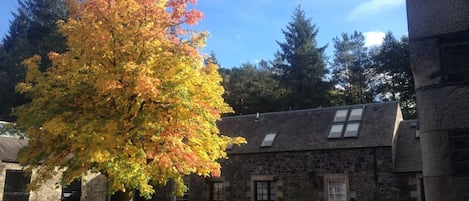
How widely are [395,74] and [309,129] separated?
20.2 metres

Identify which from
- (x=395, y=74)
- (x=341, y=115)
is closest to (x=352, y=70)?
(x=395, y=74)

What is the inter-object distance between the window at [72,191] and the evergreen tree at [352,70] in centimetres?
2549

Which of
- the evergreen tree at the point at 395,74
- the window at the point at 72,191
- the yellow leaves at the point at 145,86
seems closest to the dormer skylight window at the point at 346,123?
the window at the point at 72,191

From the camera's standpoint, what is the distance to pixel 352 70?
4278 centimetres

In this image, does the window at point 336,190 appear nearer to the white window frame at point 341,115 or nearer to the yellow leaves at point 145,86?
the white window frame at point 341,115

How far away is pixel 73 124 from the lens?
9.65m

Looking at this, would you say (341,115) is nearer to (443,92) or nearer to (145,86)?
(145,86)

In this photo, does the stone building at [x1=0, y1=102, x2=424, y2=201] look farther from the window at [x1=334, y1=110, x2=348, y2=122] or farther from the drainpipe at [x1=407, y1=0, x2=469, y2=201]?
the drainpipe at [x1=407, y1=0, x2=469, y2=201]

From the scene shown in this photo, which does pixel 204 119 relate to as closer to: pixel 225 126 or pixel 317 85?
pixel 225 126

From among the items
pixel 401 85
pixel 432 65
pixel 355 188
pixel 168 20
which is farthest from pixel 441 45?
pixel 401 85

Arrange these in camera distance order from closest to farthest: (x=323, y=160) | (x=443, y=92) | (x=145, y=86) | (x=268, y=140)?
(x=443, y=92), (x=145, y=86), (x=323, y=160), (x=268, y=140)

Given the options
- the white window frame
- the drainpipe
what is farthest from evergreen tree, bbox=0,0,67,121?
the drainpipe

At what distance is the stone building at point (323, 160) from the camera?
19.0m

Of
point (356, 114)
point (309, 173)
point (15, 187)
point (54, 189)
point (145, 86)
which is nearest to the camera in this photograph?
point (145, 86)
